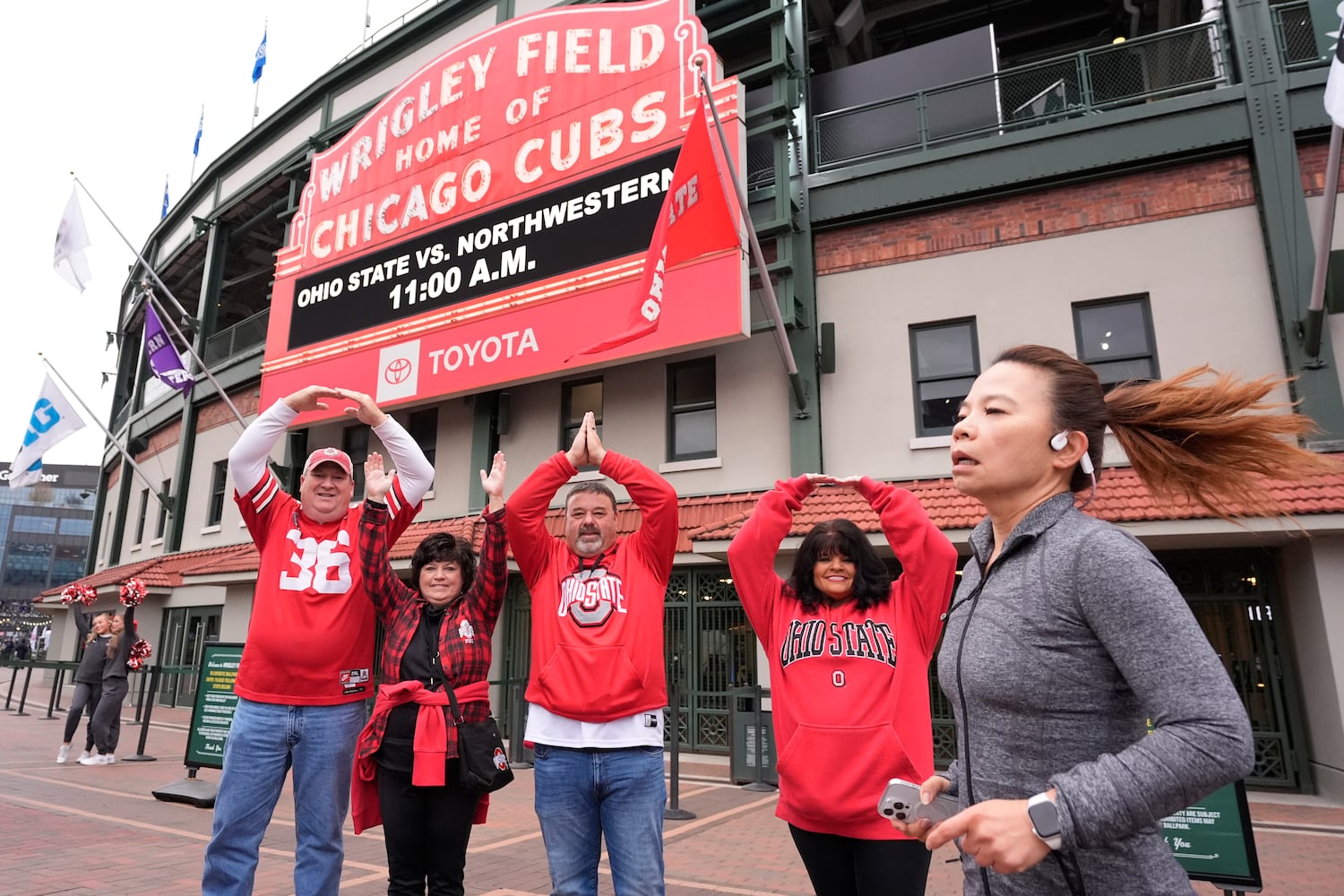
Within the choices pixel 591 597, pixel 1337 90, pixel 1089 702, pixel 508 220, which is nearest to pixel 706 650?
pixel 508 220

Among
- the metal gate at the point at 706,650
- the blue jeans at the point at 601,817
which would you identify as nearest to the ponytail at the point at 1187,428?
the blue jeans at the point at 601,817

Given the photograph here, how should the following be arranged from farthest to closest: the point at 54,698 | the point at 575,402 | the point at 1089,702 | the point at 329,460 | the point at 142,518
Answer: the point at 142,518
the point at 54,698
the point at 575,402
the point at 329,460
the point at 1089,702

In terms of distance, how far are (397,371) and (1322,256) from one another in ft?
41.5

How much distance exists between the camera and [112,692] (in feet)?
34.7

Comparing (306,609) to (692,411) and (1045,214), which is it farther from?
(1045,214)

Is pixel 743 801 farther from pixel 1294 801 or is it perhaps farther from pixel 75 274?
Answer: pixel 75 274

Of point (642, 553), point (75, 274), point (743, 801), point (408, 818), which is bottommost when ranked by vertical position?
point (743, 801)

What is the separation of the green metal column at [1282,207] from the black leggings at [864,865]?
8.15m

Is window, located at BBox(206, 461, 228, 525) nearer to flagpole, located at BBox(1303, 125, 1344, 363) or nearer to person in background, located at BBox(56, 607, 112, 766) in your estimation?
person in background, located at BBox(56, 607, 112, 766)

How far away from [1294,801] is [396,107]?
17.3 metres

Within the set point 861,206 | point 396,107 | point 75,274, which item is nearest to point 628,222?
point 861,206

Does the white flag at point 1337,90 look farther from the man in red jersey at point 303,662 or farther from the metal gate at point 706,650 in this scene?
the man in red jersey at point 303,662

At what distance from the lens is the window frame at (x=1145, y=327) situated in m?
9.52

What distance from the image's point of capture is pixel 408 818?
331 cm
